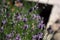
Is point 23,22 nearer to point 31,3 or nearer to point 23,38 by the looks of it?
point 23,38

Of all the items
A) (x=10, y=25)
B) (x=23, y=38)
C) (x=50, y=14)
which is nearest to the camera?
(x=23, y=38)

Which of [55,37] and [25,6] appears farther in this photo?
[25,6]

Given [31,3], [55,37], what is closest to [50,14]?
[31,3]

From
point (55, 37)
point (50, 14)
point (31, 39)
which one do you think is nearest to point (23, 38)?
point (31, 39)

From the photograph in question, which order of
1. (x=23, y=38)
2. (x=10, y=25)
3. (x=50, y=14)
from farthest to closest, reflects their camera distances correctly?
(x=50, y=14), (x=10, y=25), (x=23, y=38)

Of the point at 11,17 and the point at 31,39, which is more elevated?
the point at 11,17

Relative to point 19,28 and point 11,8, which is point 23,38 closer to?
point 19,28

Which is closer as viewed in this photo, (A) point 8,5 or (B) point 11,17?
(B) point 11,17

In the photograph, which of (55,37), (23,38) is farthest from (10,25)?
(55,37)

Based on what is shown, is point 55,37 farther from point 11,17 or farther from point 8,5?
point 8,5
